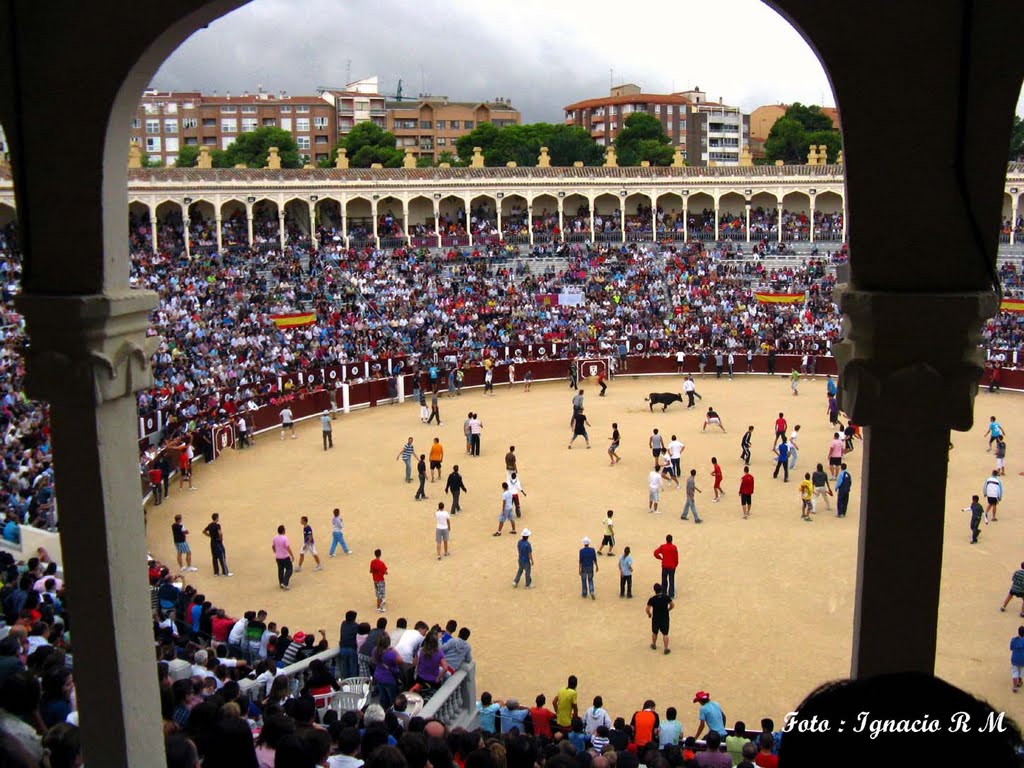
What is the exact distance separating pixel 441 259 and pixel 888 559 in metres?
44.1

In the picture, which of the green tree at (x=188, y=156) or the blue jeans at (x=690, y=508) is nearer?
the blue jeans at (x=690, y=508)

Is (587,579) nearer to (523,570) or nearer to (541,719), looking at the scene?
(523,570)

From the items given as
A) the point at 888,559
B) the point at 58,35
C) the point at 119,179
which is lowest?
the point at 888,559

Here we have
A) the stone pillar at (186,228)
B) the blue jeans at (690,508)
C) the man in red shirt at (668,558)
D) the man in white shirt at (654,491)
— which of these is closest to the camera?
the man in red shirt at (668,558)

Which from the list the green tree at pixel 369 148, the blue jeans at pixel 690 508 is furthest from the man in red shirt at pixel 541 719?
the green tree at pixel 369 148

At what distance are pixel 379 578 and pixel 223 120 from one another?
111883 millimetres

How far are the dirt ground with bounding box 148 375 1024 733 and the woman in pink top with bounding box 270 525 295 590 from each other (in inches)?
9.0

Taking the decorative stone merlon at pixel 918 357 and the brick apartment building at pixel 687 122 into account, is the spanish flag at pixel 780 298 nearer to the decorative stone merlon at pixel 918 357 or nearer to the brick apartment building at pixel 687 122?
the decorative stone merlon at pixel 918 357

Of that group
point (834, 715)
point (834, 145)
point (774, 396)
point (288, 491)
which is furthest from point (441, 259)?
point (834, 145)

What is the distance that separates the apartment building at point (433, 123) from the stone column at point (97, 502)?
113m

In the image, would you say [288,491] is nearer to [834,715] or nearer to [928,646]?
[928,646]

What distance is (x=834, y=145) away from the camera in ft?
303

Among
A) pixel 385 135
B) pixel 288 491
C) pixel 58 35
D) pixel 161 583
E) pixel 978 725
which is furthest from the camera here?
pixel 385 135

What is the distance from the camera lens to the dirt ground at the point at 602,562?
12.4 metres
